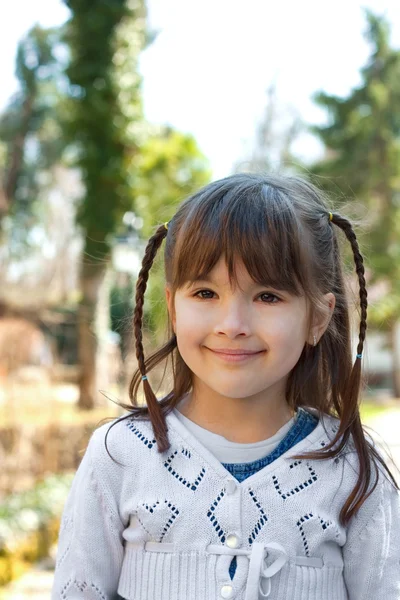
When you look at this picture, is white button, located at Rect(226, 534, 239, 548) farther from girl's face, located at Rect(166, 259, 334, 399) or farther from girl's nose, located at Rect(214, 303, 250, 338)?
girl's nose, located at Rect(214, 303, 250, 338)

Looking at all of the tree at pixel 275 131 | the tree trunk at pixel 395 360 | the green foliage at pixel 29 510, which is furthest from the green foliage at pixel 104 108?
the tree trunk at pixel 395 360

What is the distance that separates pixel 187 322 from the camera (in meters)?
1.48

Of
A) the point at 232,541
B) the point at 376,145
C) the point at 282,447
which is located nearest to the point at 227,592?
the point at 232,541

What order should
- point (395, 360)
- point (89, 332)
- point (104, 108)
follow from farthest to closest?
point (395, 360)
point (89, 332)
point (104, 108)

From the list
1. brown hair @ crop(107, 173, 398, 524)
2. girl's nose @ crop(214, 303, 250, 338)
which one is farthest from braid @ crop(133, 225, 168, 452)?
girl's nose @ crop(214, 303, 250, 338)

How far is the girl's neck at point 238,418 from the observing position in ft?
5.22

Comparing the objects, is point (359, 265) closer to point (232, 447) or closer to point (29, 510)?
point (232, 447)

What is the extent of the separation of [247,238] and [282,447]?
47cm

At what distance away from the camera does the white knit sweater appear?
147 centimetres

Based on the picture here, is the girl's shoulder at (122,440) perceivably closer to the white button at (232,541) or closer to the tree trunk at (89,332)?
the white button at (232,541)

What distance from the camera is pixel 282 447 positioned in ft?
5.26

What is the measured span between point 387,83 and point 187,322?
1592cm

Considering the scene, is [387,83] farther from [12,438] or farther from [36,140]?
[12,438]

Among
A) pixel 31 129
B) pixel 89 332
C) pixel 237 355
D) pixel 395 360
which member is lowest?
pixel 395 360
